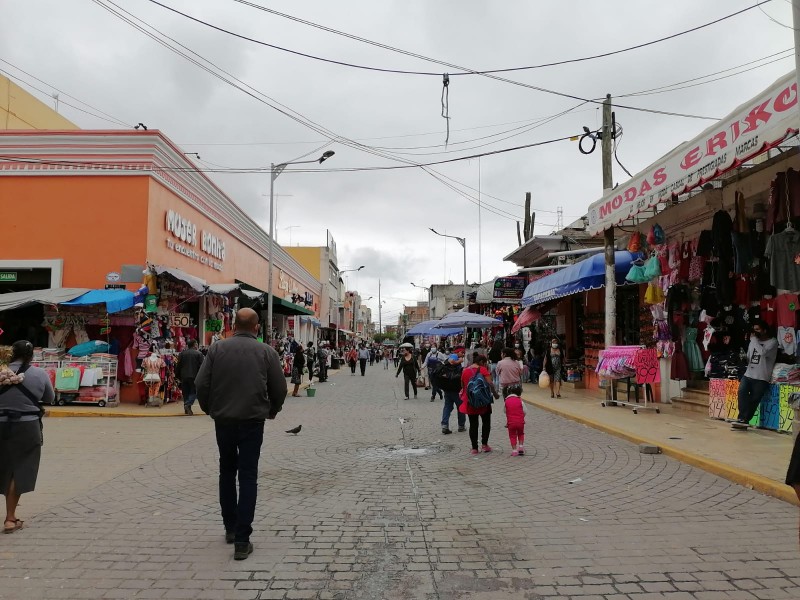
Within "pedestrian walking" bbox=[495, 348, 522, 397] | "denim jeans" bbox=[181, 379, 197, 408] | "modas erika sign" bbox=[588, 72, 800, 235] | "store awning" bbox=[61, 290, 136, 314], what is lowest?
"denim jeans" bbox=[181, 379, 197, 408]

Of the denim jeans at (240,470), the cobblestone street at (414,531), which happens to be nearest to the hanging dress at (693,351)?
the cobblestone street at (414,531)

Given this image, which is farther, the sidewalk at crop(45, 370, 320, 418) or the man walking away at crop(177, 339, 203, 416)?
the man walking away at crop(177, 339, 203, 416)

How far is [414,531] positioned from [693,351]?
9.19 metres

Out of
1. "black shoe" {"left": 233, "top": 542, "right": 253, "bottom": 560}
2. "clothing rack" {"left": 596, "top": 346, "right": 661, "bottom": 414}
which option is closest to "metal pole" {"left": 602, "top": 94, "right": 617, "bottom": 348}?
"clothing rack" {"left": 596, "top": 346, "right": 661, "bottom": 414}

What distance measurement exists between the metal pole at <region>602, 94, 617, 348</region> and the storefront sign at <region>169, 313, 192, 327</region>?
10752 millimetres

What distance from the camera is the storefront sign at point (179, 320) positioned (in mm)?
15304

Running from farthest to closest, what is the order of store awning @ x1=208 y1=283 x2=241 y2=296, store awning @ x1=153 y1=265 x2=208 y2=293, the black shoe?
1. store awning @ x1=208 y1=283 x2=241 y2=296
2. store awning @ x1=153 y1=265 x2=208 y2=293
3. the black shoe

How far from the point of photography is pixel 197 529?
5.17 meters

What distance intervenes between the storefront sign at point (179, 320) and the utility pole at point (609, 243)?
35.3ft

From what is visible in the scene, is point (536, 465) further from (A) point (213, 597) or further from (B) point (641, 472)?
(A) point (213, 597)

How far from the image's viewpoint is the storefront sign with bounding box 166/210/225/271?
649 inches

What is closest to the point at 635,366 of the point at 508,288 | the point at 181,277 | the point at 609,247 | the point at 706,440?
the point at 609,247

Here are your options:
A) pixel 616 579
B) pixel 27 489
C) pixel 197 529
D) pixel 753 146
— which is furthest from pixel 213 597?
pixel 753 146

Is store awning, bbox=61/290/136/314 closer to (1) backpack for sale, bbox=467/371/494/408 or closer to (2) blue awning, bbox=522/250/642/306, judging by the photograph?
(1) backpack for sale, bbox=467/371/494/408
